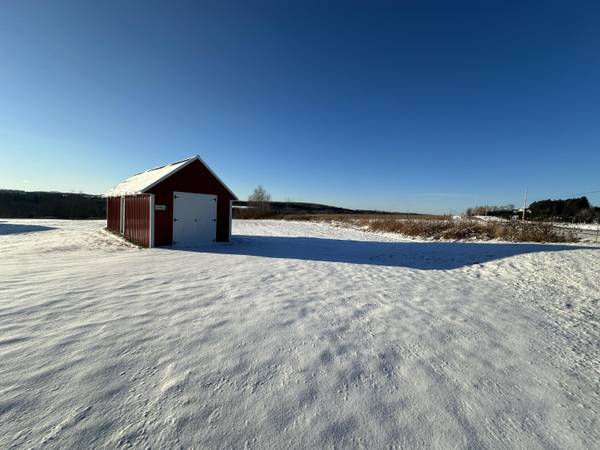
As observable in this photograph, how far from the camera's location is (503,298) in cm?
571

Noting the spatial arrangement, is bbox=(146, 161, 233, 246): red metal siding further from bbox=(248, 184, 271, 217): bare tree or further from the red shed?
bbox=(248, 184, 271, 217): bare tree

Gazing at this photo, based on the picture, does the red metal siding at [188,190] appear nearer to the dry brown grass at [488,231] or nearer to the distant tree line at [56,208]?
→ the dry brown grass at [488,231]

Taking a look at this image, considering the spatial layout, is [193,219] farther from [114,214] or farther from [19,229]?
[19,229]

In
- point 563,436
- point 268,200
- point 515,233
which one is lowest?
point 563,436

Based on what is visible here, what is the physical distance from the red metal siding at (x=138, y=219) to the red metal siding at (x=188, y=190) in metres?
0.53

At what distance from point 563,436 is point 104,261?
10686 millimetres

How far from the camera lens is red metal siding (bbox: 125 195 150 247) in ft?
39.0

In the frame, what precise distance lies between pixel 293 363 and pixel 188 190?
37.1ft

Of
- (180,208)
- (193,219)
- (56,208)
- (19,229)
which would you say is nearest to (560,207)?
(193,219)

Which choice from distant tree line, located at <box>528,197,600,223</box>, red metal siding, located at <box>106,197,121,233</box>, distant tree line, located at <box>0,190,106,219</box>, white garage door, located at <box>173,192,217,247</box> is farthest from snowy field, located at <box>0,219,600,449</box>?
distant tree line, located at <box>528,197,600,223</box>

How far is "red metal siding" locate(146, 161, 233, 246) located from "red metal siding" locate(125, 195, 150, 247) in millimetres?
529

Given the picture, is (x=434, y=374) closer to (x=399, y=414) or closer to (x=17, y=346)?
(x=399, y=414)

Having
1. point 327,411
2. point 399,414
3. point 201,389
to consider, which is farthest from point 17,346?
point 399,414

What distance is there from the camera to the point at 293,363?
308cm
